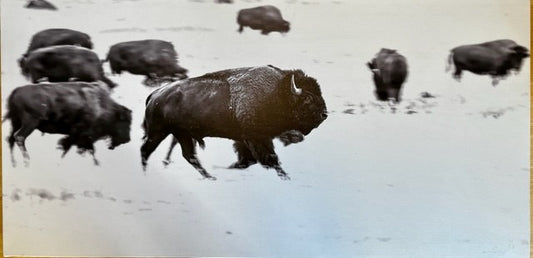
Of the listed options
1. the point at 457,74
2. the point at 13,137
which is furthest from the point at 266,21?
the point at 13,137

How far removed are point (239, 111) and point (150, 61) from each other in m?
Result: 0.13

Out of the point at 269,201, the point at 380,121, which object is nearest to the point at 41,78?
the point at 269,201

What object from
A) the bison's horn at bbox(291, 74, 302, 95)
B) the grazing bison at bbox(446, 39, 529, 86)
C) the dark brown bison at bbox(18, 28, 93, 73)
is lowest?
the bison's horn at bbox(291, 74, 302, 95)

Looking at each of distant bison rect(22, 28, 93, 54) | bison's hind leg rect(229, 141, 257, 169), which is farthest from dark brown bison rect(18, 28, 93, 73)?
bison's hind leg rect(229, 141, 257, 169)

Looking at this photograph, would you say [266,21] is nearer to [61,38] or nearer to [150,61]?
[150,61]

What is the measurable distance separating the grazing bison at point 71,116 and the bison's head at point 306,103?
8.4 inches

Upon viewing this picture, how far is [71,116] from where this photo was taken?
1.99 feet

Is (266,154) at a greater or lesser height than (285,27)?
lesser

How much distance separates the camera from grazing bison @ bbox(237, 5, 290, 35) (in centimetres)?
60

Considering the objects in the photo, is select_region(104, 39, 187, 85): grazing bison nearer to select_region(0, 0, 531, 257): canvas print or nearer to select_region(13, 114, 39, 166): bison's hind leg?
select_region(0, 0, 531, 257): canvas print

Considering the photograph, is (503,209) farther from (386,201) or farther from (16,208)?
(16,208)

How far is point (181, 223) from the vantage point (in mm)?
600

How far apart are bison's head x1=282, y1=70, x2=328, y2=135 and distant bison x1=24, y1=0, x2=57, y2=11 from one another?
0.31 metres

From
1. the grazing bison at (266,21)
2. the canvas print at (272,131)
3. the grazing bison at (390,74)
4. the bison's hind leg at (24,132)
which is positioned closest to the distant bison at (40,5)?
the canvas print at (272,131)
